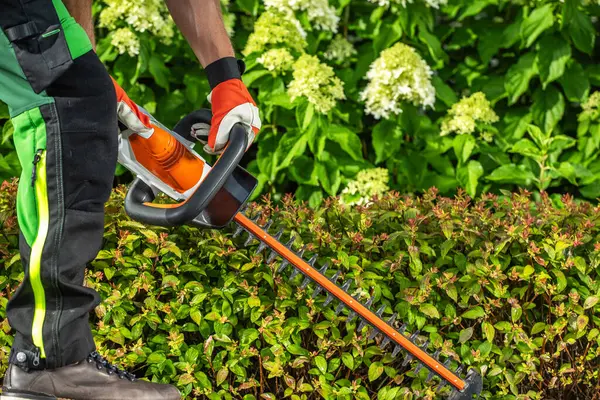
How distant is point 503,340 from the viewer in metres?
3.09

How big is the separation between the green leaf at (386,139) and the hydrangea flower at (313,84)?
0.29m

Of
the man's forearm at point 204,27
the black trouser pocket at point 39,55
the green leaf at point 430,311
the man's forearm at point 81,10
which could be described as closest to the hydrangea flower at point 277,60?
the man's forearm at point 81,10

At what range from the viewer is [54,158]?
220cm

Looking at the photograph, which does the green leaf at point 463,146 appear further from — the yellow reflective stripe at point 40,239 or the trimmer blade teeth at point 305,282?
the yellow reflective stripe at point 40,239

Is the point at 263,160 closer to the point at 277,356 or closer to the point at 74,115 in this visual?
the point at 277,356

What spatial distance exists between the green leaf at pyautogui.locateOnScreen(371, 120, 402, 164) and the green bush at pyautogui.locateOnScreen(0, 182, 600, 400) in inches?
43.6

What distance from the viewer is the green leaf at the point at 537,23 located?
4.27 m

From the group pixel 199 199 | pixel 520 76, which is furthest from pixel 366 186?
pixel 199 199

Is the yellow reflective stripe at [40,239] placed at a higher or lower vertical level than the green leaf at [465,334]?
higher

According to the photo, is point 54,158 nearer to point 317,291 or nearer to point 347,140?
point 317,291

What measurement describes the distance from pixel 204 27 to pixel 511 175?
1.99 metres

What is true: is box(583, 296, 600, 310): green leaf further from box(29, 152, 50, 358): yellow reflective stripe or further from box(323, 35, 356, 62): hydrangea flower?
box(323, 35, 356, 62): hydrangea flower

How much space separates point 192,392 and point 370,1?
2.23 m

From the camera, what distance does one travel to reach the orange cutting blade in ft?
9.23
